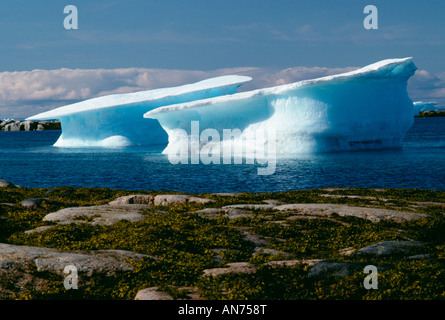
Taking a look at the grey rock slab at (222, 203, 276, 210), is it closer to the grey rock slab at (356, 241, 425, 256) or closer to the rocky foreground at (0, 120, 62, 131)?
the grey rock slab at (356, 241, 425, 256)

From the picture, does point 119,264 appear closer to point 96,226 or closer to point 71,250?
point 71,250

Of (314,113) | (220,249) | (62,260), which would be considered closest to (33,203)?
(62,260)

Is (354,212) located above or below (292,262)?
above

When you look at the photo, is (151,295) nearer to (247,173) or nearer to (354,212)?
(354,212)

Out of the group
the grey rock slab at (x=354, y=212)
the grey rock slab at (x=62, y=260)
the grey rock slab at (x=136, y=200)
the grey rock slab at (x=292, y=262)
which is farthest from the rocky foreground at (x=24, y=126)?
the grey rock slab at (x=292, y=262)

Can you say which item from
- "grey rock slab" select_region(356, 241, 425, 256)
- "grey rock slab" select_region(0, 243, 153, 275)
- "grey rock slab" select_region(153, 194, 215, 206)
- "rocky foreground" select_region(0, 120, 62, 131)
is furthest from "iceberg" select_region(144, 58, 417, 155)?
"rocky foreground" select_region(0, 120, 62, 131)
